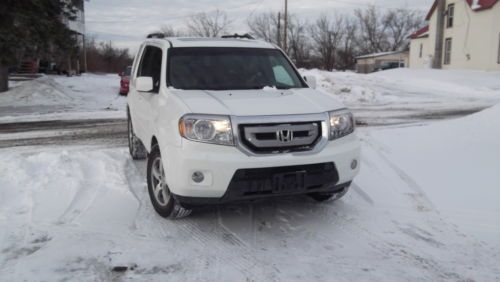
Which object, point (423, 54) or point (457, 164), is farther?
point (423, 54)

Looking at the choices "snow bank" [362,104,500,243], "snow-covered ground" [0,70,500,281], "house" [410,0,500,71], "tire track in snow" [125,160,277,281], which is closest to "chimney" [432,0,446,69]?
"house" [410,0,500,71]

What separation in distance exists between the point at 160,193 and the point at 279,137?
151cm

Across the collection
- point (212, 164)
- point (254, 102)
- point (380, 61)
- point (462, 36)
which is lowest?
point (212, 164)

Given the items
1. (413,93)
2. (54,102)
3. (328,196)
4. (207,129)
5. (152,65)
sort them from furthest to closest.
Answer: (413,93)
(54,102)
(152,65)
(328,196)
(207,129)

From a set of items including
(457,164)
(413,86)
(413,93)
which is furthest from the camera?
(413,86)

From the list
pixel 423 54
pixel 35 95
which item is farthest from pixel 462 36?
pixel 35 95

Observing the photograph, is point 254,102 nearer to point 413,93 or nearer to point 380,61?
point 413,93

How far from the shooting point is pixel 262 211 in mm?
5395

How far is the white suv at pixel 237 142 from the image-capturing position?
442 cm

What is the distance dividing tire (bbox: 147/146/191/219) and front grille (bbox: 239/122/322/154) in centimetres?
100

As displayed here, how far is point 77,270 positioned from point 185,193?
1117 millimetres

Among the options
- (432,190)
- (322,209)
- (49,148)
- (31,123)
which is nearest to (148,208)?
(322,209)

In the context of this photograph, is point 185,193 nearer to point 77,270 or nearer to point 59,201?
point 77,270

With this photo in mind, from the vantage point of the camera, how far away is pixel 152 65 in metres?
6.49
